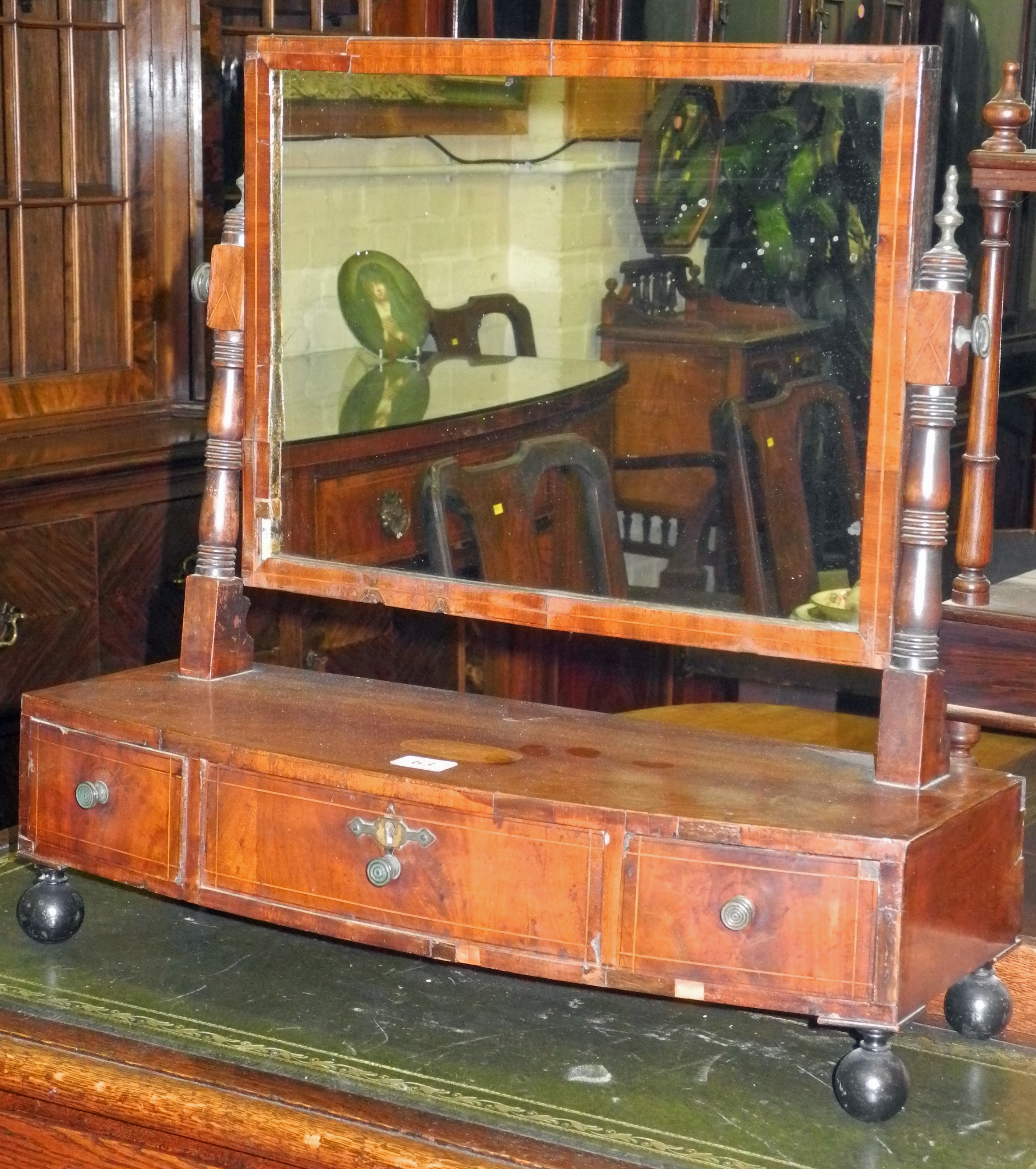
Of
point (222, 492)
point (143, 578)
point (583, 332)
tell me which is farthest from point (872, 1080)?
point (143, 578)

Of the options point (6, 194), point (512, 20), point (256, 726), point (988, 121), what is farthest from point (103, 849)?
point (512, 20)

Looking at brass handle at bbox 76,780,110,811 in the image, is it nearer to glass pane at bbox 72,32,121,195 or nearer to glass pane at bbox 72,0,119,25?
glass pane at bbox 72,32,121,195

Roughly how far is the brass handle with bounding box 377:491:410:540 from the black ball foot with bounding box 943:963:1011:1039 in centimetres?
67

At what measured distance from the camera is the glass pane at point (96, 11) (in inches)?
123

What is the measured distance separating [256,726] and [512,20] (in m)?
2.31

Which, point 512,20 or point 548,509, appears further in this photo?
point 512,20

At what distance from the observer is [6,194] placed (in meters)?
3.02

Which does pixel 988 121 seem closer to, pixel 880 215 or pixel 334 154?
pixel 880 215

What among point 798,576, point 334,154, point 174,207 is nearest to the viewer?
point 798,576

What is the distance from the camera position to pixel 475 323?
1.82 meters

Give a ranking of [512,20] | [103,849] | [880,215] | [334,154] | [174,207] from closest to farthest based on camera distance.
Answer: [880,215] → [103,849] → [334,154] → [174,207] → [512,20]

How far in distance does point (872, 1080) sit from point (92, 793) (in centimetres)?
75

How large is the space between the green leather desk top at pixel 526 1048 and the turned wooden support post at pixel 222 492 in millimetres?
292

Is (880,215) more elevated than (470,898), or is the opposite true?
(880,215)
